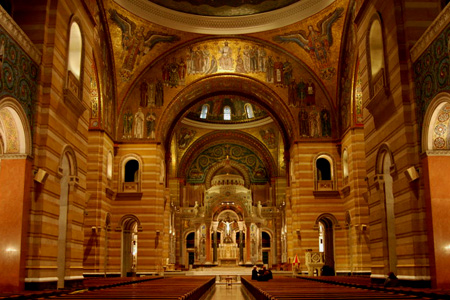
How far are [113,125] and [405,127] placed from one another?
1737 centimetres

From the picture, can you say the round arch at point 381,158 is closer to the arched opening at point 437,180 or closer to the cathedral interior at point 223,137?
the cathedral interior at point 223,137

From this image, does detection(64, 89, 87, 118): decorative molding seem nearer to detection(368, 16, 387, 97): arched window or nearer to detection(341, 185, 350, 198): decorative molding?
detection(368, 16, 387, 97): arched window

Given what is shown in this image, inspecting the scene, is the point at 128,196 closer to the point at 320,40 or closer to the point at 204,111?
the point at 320,40

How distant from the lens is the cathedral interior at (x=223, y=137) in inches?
447

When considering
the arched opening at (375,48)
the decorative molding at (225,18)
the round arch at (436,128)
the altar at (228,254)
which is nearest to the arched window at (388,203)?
the round arch at (436,128)

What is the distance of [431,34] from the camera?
11.0 m

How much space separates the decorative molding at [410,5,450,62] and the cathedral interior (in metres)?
0.05

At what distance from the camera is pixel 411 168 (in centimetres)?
1148

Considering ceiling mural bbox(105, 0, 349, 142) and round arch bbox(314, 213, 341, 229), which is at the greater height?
ceiling mural bbox(105, 0, 349, 142)

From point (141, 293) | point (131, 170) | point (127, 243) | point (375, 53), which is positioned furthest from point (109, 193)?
point (141, 293)

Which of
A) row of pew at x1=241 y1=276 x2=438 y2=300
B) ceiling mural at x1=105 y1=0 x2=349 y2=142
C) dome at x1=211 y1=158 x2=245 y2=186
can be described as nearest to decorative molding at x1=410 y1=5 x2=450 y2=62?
row of pew at x1=241 y1=276 x2=438 y2=300

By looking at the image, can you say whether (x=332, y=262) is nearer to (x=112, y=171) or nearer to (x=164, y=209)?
(x=164, y=209)

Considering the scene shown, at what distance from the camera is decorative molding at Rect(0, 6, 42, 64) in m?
10.4

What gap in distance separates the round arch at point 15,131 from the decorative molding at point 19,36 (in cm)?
141
